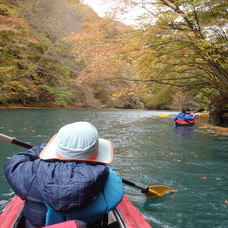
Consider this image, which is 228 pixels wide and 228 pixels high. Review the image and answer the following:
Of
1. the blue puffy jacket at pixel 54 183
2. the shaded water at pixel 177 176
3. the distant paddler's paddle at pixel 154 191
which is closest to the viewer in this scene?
the blue puffy jacket at pixel 54 183

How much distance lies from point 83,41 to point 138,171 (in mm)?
6178

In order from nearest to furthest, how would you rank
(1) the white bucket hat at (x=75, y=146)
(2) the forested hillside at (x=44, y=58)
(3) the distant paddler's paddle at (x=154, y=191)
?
(1) the white bucket hat at (x=75, y=146) < (3) the distant paddler's paddle at (x=154, y=191) < (2) the forested hillside at (x=44, y=58)

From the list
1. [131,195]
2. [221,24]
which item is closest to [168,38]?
[221,24]

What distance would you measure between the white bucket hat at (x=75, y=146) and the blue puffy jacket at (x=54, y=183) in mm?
45

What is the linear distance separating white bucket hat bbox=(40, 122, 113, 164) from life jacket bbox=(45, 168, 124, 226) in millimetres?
214

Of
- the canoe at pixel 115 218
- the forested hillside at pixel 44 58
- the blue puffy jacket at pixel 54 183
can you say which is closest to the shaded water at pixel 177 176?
the canoe at pixel 115 218

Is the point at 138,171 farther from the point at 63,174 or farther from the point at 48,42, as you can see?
the point at 48,42

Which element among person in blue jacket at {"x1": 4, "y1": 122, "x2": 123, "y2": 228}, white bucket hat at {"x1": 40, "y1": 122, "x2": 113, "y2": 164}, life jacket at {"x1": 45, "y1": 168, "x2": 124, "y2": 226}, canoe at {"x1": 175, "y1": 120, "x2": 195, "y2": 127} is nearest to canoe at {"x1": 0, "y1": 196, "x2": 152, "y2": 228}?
person in blue jacket at {"x1": 4, "y1": 122, "x2": 123, "y2": 228}

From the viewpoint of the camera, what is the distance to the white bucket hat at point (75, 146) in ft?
5.39

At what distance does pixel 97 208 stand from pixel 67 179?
368mm

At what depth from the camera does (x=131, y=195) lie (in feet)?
12.9

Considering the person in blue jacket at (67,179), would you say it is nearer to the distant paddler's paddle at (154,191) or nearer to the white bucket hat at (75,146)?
the white bucket hat at (75,146)

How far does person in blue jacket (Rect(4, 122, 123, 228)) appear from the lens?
4.96 feet

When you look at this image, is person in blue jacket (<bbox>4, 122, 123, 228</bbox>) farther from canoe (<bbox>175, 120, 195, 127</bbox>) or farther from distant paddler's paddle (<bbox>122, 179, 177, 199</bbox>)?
canoe (<bbox>175, 120, 195, 127</bbox>)
